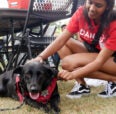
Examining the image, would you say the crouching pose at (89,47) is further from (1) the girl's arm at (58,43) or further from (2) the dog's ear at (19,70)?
(2) the dog's ear at (19,70)

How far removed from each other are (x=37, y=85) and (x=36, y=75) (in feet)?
0.35

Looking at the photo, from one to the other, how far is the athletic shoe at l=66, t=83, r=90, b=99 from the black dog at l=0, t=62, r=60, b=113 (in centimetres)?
38

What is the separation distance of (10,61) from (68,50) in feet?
2.36

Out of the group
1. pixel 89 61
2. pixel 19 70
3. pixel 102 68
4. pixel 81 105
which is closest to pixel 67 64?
pixel 89 61

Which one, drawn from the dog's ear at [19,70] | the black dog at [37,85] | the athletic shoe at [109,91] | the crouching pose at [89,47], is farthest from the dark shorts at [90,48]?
the dog's ear at [19,70]

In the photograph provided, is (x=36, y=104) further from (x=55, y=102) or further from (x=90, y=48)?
(x=90, y=48)

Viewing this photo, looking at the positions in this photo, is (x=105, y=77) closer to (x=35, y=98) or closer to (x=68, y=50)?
(x=68, y=50)

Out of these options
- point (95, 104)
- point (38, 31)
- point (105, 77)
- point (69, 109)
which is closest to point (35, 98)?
point (69, 109)

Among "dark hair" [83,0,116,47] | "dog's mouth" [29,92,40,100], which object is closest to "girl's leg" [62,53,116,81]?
"dark hair" [83,0,116,47]

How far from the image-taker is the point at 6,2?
4141 mm

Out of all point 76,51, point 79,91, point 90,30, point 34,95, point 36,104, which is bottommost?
point 79,91

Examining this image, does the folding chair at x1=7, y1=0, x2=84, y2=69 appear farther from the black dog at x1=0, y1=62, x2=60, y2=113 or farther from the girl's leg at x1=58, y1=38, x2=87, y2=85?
the black dog at x1=0, y1=62, x2=60, y2=113

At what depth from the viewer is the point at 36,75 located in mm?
3115

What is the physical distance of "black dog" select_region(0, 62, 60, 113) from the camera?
10.2 ft
